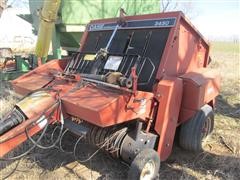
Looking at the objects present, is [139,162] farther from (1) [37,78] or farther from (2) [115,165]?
(1) [37,78]

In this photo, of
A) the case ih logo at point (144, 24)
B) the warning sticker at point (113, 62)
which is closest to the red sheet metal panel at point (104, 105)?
the warning sticker at point (113, 62)

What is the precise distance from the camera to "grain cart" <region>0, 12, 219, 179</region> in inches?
125

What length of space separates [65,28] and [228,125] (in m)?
3.80

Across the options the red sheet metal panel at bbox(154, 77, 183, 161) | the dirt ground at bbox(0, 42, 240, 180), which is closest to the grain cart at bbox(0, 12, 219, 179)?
the red sheet metal panel at bbox(154, 77, 183, 161)

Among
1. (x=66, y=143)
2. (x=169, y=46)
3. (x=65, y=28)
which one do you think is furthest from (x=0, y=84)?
(x=169, y=46)

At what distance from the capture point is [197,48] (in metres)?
4.55

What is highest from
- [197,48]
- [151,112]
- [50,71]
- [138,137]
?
[197,48]

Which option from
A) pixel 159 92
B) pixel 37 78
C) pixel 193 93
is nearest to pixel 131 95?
pixel 159 92

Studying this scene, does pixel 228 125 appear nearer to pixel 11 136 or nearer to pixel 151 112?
pixel 151 112

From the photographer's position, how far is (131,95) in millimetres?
3156

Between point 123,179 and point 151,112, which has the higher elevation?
point 151,112

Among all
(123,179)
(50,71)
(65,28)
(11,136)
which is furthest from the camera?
(65,28)

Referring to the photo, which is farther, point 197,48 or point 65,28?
point 65,28

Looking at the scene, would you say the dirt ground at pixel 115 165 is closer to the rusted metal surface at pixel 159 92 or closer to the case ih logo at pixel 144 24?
the rusted metal surface at pixel 159 92
